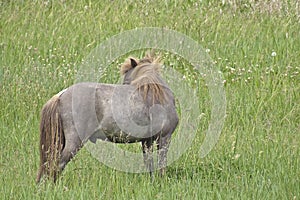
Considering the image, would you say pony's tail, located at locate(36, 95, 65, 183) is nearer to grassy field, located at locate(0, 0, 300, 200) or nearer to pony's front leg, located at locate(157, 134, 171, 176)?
grassy field, located at locate(0, 0, 300, 200)

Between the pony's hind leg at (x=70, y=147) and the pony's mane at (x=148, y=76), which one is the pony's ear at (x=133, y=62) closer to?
the pony's mane at (x=148, y=76)

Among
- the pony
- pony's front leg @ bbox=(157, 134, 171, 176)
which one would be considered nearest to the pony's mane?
the pony

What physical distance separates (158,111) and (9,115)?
239cm

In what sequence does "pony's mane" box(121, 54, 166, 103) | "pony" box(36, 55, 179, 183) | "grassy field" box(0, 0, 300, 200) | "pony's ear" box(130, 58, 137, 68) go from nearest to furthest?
1. "grassy field" box(0, 0, 300, 200)
2. "pony" box(36, 55, 179, 183)
3. "pony's mane" box(121, 54, 166, 103)
4. "pony's ear" box(130, 58, 137, 68)

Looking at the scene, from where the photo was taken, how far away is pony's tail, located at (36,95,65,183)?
534cm

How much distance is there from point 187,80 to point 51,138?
2974mm

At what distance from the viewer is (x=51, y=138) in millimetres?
5461

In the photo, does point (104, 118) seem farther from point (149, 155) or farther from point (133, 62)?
point (133, 62)

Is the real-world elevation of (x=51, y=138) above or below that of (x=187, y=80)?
below

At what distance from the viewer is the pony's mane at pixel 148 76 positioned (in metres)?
Result: 5.55

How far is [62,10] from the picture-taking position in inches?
402

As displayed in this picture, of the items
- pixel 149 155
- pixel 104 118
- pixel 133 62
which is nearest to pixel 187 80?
pixel 133 62

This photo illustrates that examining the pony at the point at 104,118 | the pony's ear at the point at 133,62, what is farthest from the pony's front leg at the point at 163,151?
the pony's ear at the point at 133,62

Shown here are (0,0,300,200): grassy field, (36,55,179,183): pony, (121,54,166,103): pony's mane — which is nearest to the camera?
(0,0,300,200): grassy field
